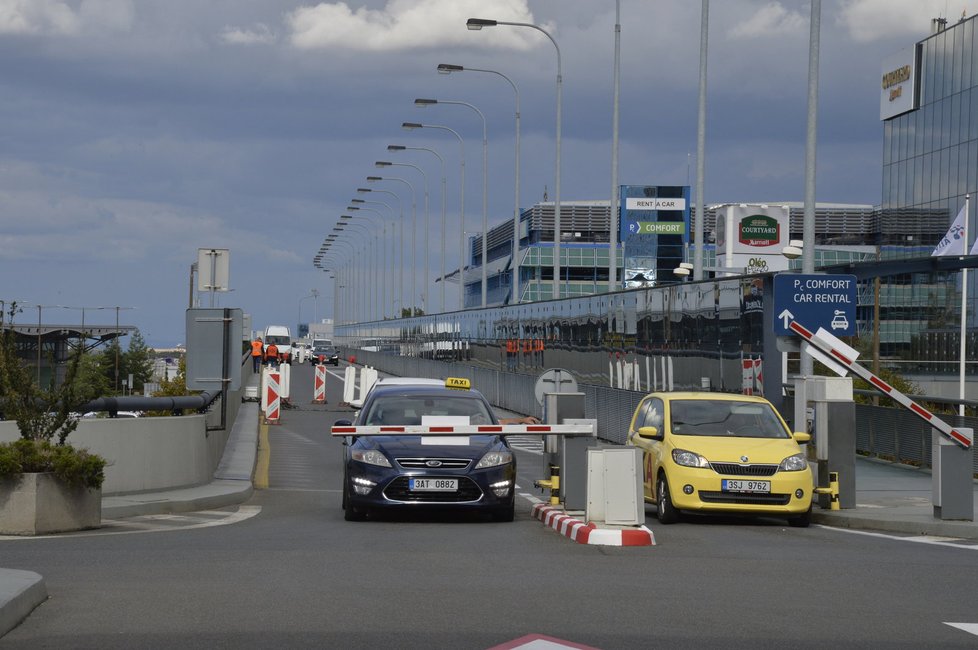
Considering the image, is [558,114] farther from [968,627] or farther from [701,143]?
[968,627]

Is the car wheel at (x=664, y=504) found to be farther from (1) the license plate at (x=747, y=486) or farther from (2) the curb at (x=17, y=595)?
(2) the curb at (x=17, y=595)

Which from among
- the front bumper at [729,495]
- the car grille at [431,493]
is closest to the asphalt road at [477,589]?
the car grille at [431,493]

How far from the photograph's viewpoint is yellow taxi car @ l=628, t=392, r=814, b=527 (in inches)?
630

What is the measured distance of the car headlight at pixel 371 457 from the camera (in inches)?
610

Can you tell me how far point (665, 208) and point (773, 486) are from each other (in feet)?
324

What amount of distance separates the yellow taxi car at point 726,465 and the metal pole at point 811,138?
547 cm

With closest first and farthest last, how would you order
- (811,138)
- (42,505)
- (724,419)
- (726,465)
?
(42,505) → (726,465) → (724,419) → (811,138)

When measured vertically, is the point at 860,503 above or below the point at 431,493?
below

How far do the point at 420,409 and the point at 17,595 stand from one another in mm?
8810

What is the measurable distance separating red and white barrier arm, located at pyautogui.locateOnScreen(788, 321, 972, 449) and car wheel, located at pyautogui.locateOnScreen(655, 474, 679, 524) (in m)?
2.40

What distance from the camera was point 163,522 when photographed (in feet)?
50.5

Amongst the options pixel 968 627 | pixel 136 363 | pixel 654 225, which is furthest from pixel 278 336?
pixel 968 627

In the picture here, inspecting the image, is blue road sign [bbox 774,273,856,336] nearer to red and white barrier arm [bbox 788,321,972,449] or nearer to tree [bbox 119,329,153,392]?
red and white barrier arm [bbox 788,321,972,449]

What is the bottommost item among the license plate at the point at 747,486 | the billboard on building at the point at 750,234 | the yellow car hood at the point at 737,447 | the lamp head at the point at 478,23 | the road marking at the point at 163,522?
the road marking at the point at 163,522
